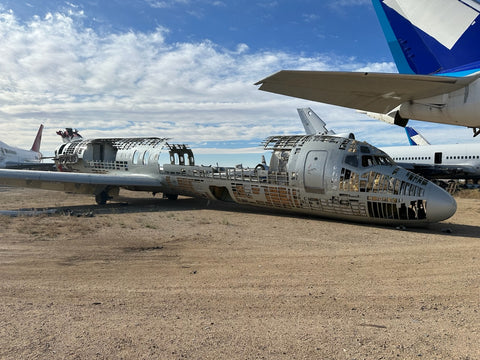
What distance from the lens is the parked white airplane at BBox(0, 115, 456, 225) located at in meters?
10.3

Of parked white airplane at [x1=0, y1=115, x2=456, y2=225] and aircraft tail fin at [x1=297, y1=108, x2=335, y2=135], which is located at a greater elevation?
aircraft tail fin at [x1=297, y1=108, x2=335, y2=135]

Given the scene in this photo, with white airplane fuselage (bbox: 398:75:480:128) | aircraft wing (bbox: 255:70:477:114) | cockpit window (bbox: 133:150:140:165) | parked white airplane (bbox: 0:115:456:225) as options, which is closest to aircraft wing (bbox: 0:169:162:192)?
parked white airplane (bbox: 0:115:456:225)

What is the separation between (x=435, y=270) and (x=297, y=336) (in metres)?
3.89

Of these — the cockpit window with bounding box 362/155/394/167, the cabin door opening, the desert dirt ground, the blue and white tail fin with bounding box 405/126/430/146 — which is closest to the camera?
the desert dirt ground

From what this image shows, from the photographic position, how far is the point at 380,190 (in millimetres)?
10484

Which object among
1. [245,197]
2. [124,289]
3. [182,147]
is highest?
[182,147]

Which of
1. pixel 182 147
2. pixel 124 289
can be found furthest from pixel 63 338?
pixel 182 147

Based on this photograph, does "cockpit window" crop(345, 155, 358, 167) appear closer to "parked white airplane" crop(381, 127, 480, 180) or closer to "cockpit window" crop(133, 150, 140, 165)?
"cockpit window" crop(133, 150, 140, 165)

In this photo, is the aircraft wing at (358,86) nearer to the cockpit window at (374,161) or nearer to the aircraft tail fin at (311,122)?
the cockpit window at (374,161)

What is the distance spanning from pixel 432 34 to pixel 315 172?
532 cm

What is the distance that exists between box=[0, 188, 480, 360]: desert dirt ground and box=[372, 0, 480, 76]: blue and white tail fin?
4.92 meters

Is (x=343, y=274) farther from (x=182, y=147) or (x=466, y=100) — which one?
(x=182, y=147)

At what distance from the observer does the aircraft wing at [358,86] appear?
738 centimetres

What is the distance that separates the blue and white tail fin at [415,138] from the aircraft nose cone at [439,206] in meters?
33.2
